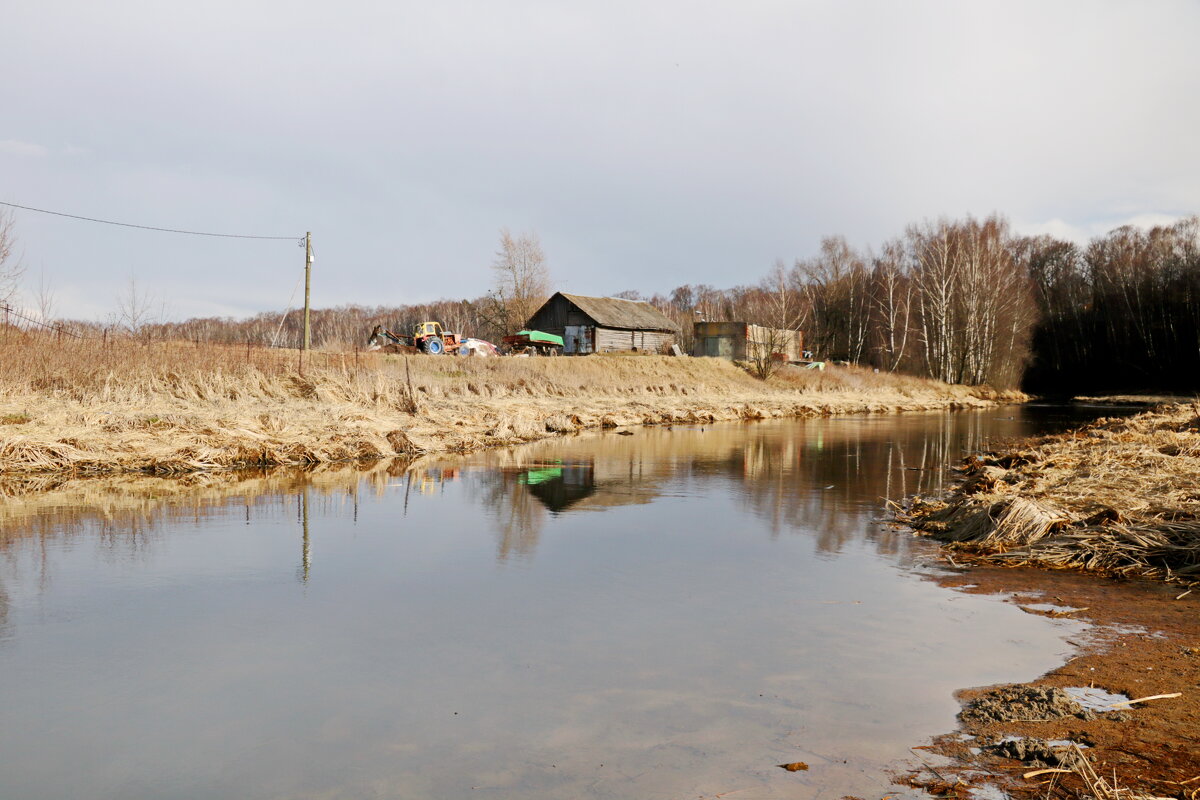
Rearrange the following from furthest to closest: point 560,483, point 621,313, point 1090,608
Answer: point 621,313 → point 560,483 → point 1090,608

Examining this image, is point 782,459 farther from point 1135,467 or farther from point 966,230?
point 966,230

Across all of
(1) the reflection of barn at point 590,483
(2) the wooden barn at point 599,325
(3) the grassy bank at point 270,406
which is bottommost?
(1) the reflection of barn at point 590,483

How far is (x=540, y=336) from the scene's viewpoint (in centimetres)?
4597

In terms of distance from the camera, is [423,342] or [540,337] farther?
[540,337]

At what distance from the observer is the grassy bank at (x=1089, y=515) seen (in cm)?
660

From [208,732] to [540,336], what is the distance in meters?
42.8

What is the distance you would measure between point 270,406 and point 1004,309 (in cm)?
4824

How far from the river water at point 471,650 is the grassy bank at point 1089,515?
2.15 feet

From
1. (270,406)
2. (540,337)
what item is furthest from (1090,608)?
(540,337)

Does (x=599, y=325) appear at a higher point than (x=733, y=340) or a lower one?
higher

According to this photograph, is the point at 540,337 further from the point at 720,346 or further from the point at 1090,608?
the point at 1090,608

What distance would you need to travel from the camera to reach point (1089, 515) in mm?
7598

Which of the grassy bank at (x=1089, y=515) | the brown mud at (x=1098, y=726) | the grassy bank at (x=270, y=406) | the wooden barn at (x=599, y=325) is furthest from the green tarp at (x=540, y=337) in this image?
the brown mud at (x=1098, y=726)

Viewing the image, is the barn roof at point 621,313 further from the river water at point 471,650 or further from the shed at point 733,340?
the river water at point 471,650
